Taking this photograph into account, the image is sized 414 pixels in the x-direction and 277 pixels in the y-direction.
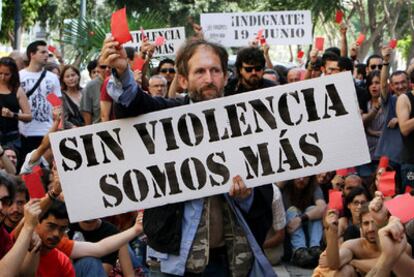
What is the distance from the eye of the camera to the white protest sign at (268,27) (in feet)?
52.1

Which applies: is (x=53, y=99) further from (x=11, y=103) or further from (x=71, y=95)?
(x=71, y=95)

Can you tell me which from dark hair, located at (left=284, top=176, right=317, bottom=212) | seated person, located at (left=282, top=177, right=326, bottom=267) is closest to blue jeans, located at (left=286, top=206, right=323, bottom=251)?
seated person, located at (left=282, top=177, right=326, bottom=267)

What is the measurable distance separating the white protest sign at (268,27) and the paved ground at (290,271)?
5.51 meters

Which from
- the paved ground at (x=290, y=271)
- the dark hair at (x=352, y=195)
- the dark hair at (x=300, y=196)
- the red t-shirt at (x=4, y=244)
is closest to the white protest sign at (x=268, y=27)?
the dark hair at (x=300, y=196)

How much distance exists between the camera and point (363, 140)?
553cm

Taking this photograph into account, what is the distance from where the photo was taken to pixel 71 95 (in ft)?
41.9

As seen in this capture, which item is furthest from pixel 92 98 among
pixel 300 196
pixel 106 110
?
pixel 106 110

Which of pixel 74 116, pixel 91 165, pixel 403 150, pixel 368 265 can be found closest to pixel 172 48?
pixel 74 116

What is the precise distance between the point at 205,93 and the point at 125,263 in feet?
11.0

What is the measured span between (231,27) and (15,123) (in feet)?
16.6

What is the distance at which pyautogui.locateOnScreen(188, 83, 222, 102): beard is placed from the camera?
5.34m

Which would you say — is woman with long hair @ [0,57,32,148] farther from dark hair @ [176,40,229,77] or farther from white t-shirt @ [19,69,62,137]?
dark hair @ [176,40,229,77]

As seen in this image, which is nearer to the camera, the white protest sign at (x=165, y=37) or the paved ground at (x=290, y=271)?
the paved ground at (x=290, y=271)

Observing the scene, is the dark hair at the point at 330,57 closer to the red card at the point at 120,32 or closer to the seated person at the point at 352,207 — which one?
the seated person at the point at 352,207
